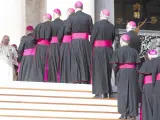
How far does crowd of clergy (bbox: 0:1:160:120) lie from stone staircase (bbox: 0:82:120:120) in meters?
0.32

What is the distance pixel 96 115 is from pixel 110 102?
0.58 metres

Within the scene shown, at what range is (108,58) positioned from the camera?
48.8 ft

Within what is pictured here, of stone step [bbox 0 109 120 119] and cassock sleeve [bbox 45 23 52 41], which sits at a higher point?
cassock sleeve [bbox 45 23 52 41]

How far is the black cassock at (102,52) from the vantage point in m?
14.7

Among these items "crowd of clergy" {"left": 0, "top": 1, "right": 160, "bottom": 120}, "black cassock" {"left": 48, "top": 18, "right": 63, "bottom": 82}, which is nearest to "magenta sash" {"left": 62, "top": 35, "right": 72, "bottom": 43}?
"crowd of clergy" {"left": 0, "top": 1, "right": 160, "bottom": 120}

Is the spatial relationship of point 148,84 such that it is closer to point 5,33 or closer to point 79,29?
point 79,29

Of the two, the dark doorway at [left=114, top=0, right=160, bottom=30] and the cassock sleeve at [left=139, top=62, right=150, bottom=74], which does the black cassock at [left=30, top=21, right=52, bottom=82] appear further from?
the dark doorway at [left=114, top=0, right=160, bottom=30]

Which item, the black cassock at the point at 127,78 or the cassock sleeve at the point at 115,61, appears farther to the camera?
the cassock sleeve at the point at 115,61

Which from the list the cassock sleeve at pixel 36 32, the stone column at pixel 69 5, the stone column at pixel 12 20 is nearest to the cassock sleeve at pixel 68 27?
the cassock sleeve at pixel 36 32

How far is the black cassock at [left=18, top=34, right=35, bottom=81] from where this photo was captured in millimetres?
16291

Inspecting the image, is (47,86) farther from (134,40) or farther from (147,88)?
(134,40)

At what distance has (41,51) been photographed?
16.2 meters

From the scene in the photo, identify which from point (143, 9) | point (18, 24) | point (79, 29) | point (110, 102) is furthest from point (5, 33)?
point (143, 9)

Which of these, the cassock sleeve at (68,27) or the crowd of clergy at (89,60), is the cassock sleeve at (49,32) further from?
the cassock sleeve at (68,27)
